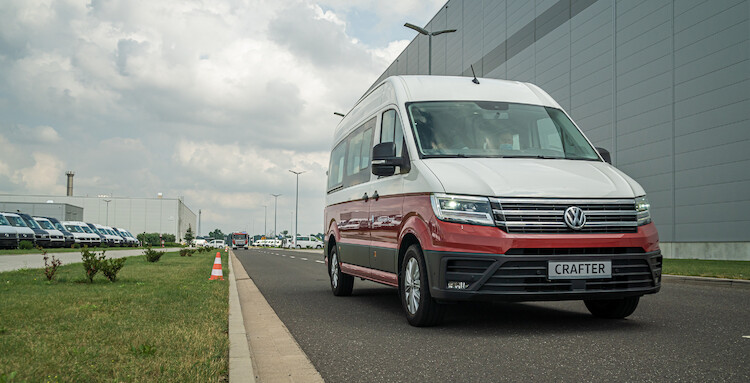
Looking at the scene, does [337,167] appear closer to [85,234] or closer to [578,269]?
[578,269]

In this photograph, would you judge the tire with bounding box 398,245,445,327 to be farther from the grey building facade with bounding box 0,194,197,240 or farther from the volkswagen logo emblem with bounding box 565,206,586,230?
the grey building facade with bounding box 0,194,197,240

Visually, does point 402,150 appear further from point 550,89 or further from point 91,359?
point 550,89

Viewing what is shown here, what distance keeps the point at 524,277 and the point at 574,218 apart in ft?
2.20

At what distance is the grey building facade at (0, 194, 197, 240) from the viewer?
128125 millimetres

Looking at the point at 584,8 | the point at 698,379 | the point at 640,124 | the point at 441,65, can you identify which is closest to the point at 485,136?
the point at 698,379

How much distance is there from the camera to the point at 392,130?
746 centimetres

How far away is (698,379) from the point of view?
381 centimetres

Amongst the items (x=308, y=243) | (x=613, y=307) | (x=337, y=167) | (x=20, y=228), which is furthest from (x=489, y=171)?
(x=308, y=243)

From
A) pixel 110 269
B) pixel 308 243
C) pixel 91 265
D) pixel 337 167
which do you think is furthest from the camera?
pixel 308 243

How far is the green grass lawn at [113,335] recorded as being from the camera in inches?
150

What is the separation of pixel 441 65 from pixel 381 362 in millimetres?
50134

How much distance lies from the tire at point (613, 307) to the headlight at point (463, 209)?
1.83 metres

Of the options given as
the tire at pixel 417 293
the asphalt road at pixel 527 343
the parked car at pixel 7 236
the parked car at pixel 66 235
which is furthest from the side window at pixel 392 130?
the parked car at pixel 66 235

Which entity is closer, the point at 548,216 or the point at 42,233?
the point at 548,216
